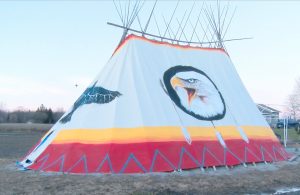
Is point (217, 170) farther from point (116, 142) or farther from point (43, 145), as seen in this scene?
point (43, 145)

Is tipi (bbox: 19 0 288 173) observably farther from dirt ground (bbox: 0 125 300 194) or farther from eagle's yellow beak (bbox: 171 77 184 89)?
dirt ground (bbox: 0 125 300 194)

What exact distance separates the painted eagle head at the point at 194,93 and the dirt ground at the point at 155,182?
8.68 ft

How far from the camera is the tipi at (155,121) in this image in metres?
11.4

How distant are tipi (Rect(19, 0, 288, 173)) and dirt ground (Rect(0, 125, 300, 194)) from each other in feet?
1.88

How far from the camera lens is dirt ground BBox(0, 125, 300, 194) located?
9023mm

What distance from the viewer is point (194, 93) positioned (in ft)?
47.6

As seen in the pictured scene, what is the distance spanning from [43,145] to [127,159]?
11.4 feet

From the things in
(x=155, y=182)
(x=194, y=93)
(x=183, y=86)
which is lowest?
(x=155, y=182)

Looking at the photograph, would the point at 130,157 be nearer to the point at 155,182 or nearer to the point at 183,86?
the point at 155,182

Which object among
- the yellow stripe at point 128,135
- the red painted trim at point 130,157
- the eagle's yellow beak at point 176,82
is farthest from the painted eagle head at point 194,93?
the red painted trim at point 130,157

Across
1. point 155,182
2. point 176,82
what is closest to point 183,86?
point 176,82

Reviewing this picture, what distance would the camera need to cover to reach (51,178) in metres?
10.3

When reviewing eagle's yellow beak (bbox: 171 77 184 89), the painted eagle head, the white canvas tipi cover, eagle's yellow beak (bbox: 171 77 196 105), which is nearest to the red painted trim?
the white canvas tipi cover

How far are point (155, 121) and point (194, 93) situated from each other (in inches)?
110
